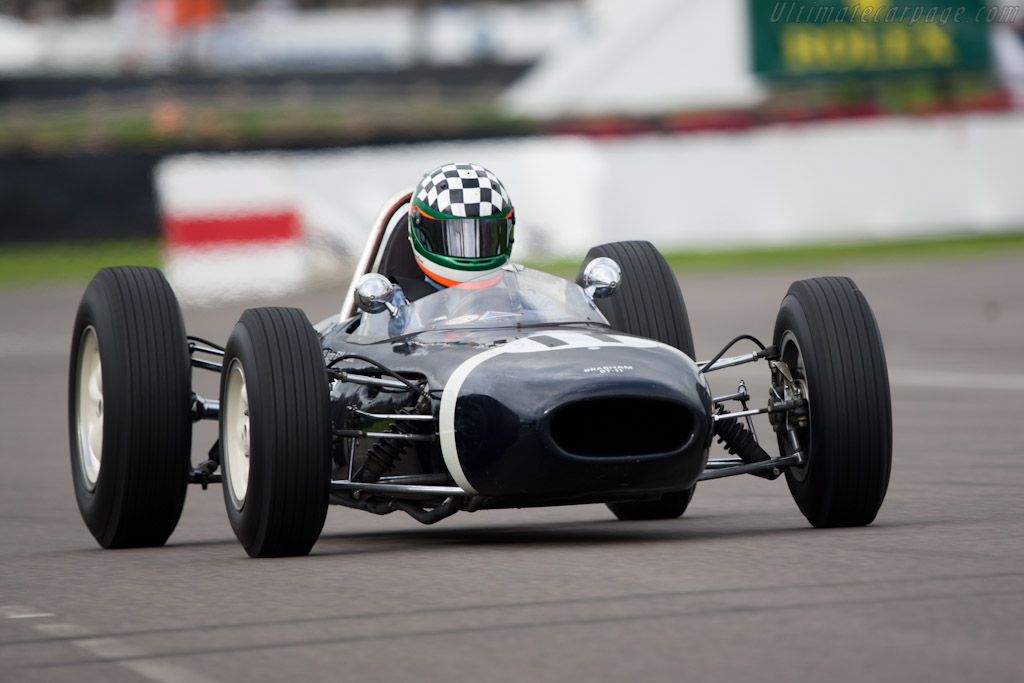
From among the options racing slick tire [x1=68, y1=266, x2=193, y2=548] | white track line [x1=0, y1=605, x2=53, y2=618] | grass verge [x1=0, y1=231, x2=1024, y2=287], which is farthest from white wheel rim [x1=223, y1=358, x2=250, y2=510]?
grass verge [x1=0, y1=231, x2=1024, y2=287]

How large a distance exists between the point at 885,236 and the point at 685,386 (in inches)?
938

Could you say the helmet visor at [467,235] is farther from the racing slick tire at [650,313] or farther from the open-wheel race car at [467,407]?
the racing slick tire at [650,313]

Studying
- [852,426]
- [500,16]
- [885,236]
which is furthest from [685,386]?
[500,16]

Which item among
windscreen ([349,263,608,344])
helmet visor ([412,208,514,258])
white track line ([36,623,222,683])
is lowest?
white track line ([36,623,222,683])

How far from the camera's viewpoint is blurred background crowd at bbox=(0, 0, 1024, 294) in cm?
2895

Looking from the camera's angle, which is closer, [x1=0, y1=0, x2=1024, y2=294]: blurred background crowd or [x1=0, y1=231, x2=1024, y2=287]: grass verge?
[x1=0, y1=231, x2=1024, y2=287]: grass verge

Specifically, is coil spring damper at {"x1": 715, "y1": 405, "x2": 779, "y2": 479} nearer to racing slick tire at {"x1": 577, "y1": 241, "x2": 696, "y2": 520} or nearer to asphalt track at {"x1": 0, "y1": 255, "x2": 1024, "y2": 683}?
asphalt track at {"x1": 0, "y1": 255, "x2": 1024, "y2": 683}

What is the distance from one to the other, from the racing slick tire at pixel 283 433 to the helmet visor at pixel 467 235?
1.06 meters

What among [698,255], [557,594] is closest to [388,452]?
[557,594]

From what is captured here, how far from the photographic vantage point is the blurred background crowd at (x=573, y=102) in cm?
2895

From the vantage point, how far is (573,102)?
4041 cm

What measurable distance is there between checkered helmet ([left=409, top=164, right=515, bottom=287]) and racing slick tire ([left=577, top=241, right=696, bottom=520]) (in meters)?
0.44

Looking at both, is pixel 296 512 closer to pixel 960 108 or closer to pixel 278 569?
pixel 278 569

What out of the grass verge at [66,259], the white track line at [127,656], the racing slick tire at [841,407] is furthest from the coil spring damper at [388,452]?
the grass verge at [66,259]
